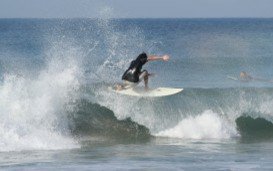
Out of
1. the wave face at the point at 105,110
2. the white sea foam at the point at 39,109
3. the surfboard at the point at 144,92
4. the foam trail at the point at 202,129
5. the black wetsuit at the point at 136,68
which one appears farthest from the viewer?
the foam trail at the point at 202,129

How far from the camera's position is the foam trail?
2421cm

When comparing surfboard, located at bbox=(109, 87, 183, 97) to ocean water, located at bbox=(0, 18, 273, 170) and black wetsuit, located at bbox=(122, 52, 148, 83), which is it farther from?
ocean water, located at bbox=(0, 18, 273, 170)

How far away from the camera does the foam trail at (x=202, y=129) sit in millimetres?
24206

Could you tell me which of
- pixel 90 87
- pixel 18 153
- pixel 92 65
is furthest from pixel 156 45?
pixel 18 153

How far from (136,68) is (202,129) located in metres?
3.64

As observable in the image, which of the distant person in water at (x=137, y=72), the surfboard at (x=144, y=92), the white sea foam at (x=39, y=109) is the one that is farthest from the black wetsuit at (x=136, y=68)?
the white sea foam at (x=39, y=109)

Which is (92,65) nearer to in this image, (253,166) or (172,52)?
(172,52)

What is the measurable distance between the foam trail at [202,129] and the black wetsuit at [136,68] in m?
2.81

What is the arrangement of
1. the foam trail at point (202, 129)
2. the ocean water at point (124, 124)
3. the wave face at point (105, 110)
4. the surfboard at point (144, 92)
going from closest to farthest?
the ocean water at point (124, 124) < the wave face at point (105, 110) < the surfboard at point (144, 92) < the foam trail at point (202, 129)

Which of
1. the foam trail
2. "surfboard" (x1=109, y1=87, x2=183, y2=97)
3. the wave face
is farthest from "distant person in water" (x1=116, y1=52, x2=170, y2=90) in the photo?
the foam trail

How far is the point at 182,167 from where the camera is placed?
17.6m

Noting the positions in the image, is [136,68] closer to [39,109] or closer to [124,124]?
[39,109]

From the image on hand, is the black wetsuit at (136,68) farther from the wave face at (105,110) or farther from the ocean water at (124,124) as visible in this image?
the wave face at (105,110)

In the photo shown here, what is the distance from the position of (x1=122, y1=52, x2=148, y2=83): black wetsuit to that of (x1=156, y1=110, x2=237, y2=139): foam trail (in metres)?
2.81
